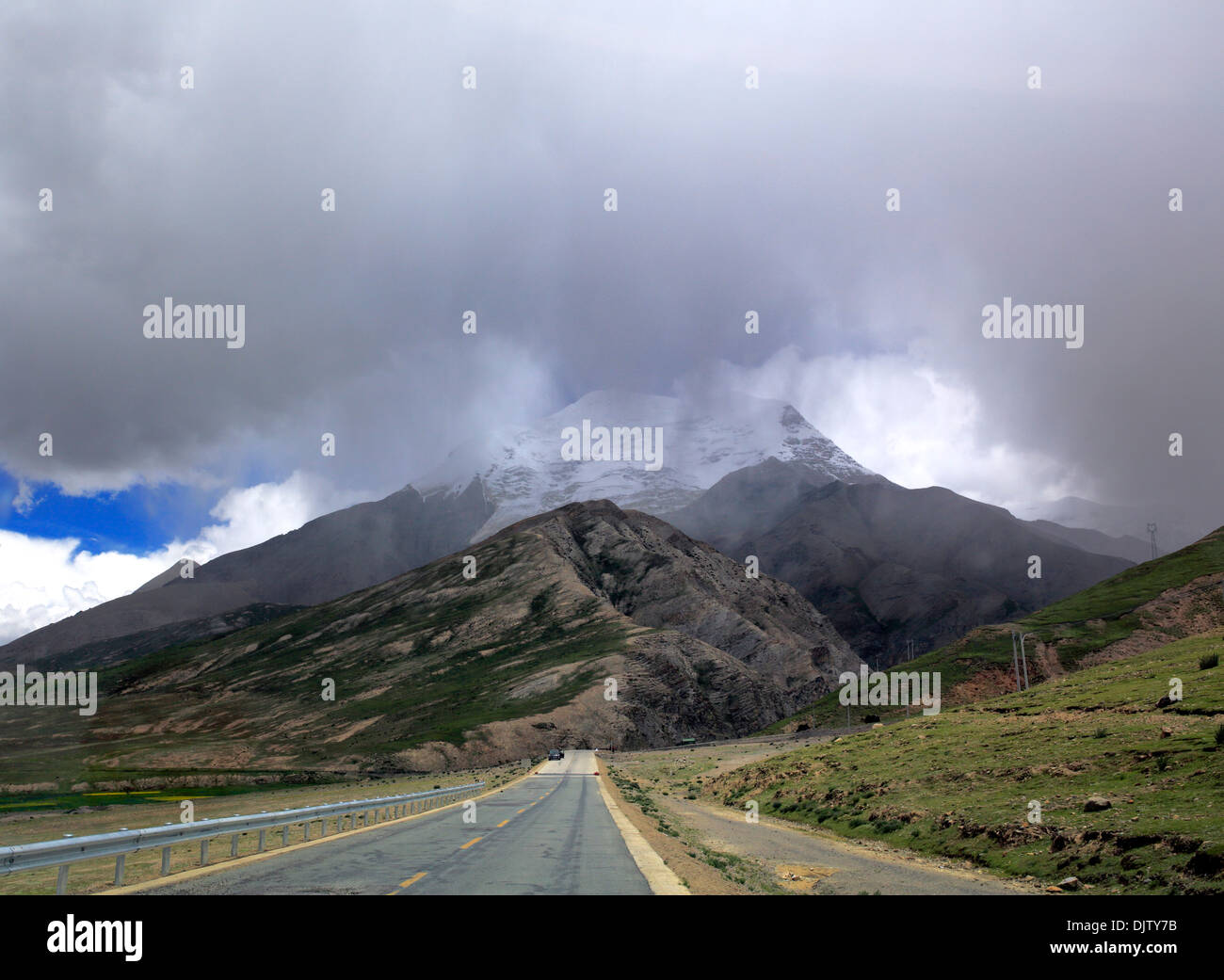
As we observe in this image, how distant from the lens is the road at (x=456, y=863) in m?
12.3

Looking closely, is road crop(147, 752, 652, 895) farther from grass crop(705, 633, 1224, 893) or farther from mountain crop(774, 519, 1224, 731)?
mountain crop(774, 519, 1224, 731)

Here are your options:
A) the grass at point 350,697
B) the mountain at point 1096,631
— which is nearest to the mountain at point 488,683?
the grass at point 350,697

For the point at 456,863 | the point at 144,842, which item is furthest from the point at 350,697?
the point at 456,863

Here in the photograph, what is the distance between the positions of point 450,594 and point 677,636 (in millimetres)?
69475

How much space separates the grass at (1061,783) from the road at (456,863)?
10.2 metres

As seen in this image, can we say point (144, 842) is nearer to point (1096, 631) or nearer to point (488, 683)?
point (1096, 631)

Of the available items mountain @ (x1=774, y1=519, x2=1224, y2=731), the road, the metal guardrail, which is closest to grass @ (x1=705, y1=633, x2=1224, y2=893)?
the road

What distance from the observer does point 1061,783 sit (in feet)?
76.1

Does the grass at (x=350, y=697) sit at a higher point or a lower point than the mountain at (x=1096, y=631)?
lower

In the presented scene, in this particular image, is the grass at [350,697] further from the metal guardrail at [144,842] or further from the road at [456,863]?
the road at [456,863]

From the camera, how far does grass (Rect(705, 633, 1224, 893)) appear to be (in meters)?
16.5

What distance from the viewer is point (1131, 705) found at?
2948 cm

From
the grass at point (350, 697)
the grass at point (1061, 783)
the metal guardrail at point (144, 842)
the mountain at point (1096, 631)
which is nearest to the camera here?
the metal guardrail at point (144, 842)
